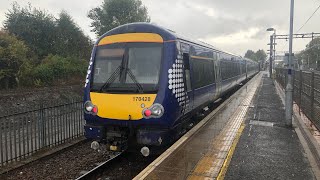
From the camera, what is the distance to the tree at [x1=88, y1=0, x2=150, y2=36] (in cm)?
5541

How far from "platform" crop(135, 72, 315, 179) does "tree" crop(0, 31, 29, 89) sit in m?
18.2

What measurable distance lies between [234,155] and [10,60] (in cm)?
2164

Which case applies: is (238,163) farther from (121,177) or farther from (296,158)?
(121,177)

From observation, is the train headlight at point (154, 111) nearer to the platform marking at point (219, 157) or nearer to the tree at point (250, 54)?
the platform marking at point (219, 157)

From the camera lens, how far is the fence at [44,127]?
29.8 feet

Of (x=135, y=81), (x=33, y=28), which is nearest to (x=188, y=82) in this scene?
(x=135, y=81)

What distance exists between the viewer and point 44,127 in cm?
983

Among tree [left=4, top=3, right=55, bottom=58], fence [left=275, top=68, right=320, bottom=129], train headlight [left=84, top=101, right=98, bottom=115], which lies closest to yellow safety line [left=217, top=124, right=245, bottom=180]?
fence [left=275, top=68, right=320, bottom=129]

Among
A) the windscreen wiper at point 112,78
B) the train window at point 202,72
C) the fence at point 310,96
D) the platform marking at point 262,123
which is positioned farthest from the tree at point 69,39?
the windscreen wiper at point 112,78

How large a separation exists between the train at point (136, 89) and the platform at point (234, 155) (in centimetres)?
71

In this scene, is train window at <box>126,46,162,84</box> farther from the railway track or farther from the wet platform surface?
the wet platform surface

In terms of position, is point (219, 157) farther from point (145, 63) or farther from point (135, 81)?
point (145, 63)

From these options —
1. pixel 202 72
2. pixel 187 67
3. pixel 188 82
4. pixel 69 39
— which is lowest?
pixel 188 82

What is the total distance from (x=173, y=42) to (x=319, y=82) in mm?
5348
